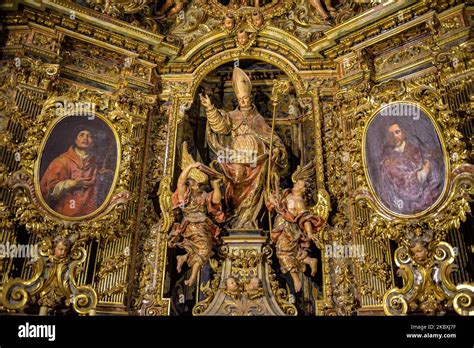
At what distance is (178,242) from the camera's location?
21.9 ft

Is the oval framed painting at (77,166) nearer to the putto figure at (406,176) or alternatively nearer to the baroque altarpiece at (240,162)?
the baroque altarpiece at (240,162)

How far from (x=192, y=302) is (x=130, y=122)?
312 cm

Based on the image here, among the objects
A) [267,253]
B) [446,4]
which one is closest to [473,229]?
[267,253]

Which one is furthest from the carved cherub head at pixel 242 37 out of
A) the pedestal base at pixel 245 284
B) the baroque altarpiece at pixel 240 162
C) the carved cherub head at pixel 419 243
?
the carved cherub head at pixel 419 243

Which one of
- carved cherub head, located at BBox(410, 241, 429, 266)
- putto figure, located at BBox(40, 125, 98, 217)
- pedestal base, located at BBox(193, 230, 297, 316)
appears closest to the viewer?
carved cherub head, located at BBox(410, 241, 429, 266)

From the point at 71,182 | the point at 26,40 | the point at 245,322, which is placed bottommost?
the point at 245,322

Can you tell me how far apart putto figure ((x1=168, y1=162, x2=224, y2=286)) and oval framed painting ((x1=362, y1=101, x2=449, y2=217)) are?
2470 mm

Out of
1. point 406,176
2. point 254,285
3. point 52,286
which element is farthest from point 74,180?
point 406,176

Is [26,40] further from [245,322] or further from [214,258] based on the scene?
[245,322]

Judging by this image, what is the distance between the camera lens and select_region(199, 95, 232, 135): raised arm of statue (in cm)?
748

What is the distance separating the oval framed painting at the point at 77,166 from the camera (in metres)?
6.41

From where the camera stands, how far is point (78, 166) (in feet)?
22.0

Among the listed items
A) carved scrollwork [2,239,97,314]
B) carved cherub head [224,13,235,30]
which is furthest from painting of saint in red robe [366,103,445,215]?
carved scrollwork [2,239,97,314]

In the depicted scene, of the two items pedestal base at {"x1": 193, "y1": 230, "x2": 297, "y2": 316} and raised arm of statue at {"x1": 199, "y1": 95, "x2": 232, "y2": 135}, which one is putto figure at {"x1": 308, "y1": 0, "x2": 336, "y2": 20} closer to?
raised arm of statue at {"x1": 199, "y1": 95, "x2": 232, "y2": 135}
